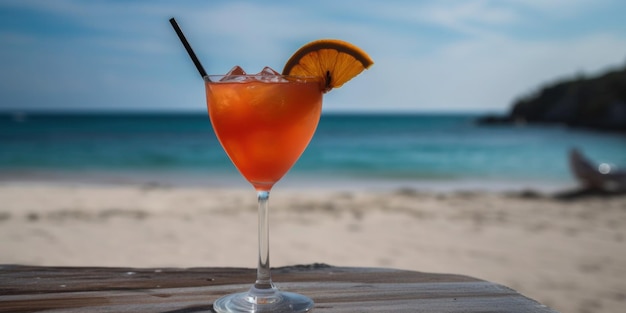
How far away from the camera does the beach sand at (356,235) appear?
480 cm

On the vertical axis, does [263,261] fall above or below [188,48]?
below

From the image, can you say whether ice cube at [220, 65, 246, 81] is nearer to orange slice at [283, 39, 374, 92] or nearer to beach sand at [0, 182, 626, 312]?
orange slice at [283, 39, 374, 92]

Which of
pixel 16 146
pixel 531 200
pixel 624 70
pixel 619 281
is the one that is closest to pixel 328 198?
pixel 531 200

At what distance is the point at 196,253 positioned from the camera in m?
5.15

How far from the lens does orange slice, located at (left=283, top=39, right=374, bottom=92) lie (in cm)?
130

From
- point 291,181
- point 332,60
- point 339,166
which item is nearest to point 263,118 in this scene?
point 332,60

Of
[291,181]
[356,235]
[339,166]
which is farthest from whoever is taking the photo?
[339,166]

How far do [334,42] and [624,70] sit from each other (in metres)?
43.0

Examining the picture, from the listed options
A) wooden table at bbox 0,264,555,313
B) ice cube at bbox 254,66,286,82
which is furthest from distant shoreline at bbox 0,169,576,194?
ice cube at bbox 254,66,286,82

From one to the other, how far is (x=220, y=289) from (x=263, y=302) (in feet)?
0.46

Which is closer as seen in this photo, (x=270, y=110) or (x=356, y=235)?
(x=270, y=110)

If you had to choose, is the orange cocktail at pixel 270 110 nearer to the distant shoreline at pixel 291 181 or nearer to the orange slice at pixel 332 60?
the orange slice at pixel 332 60

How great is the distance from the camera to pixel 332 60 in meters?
1.32

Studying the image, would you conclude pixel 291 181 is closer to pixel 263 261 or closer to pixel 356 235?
pixel 356 235
